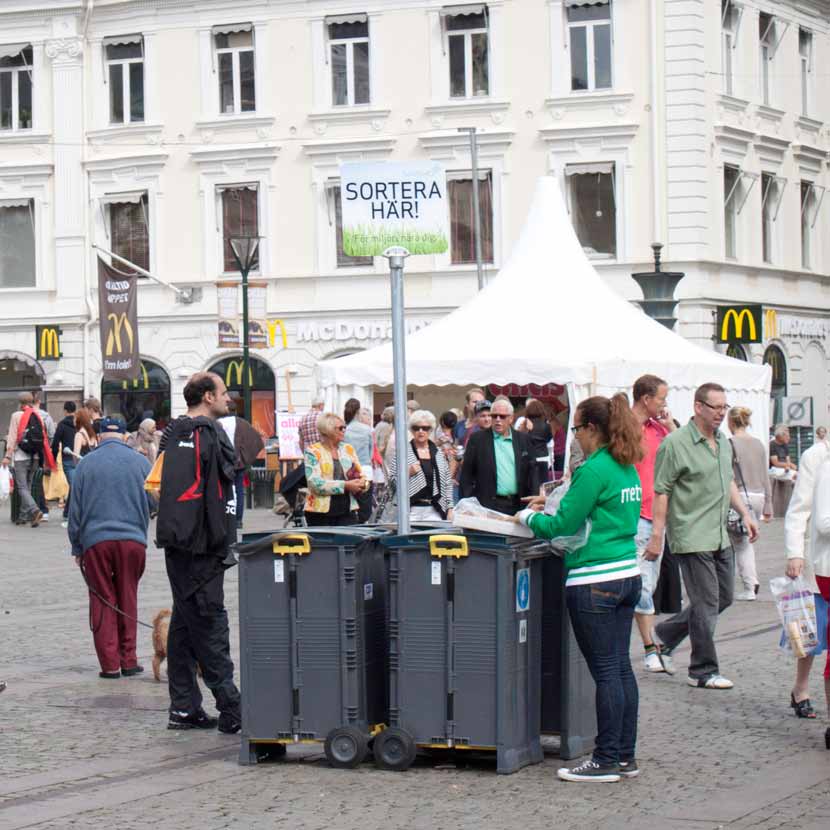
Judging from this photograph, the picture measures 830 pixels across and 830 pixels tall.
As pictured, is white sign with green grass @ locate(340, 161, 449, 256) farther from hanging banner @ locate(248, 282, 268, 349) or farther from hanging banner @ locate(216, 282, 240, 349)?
hanging banner @ locate(216, 282, 240, 349)

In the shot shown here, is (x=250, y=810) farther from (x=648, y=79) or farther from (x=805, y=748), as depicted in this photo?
(x=648, y=79)

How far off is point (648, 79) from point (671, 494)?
26.5 metres

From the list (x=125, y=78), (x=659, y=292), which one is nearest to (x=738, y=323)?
(x=659, y=292)

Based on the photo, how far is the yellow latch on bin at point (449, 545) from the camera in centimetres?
855

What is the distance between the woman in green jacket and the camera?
8.47m

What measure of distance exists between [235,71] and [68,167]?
14.0 ft

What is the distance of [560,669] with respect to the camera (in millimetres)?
8922

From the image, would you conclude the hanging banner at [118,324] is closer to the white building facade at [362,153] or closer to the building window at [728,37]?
the white building facade at [362,153]

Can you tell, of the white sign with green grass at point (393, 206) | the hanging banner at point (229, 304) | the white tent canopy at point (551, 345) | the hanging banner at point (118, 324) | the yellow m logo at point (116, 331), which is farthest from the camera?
the yellow m logo at point (116, 331)

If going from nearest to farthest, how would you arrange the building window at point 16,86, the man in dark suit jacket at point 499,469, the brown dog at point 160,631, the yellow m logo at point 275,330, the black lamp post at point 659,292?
the brown dog at point 160,631, the man in dark suit jacket at point 499,469, the black lamp post at point 659,292, the yellow m logo at point 275,330, the building window at point 16,86

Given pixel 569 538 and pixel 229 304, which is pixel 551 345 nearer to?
pixel 229 304

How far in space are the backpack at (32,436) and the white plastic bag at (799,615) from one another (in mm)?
18652

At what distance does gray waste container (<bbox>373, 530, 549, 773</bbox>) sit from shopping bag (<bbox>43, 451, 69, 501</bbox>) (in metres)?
19.1

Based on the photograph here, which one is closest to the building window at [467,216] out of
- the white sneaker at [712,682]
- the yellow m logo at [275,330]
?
the yellow m logo at [275,330]
